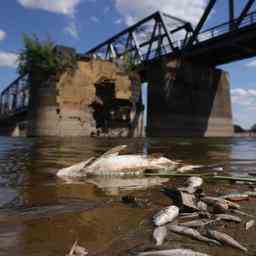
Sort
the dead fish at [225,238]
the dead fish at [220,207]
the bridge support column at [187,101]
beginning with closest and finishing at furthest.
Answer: the dead fish at [225,238] → the dead fish at [220,207] → the bridge support column at [187,101]

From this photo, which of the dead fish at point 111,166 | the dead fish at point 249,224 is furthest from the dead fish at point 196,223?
the dead fish at point 111,166

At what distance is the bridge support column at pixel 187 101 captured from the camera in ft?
95.1

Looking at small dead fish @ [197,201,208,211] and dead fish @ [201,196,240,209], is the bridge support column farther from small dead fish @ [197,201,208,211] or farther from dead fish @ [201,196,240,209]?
small dead fish @ [197,201,208,211]

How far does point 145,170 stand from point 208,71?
29.9 metres

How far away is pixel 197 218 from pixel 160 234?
487 millimetres

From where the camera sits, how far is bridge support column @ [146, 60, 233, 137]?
29.0 metres

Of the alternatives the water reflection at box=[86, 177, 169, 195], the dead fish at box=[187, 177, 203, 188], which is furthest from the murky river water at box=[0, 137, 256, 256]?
the dead fish at box=[187, 177, 203, 188]

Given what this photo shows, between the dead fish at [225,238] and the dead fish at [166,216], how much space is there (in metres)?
0.35

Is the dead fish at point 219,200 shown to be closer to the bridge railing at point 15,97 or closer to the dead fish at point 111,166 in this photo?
the dead fish at point 111,166

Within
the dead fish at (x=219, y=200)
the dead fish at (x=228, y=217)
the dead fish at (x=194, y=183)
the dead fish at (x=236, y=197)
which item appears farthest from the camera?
the dead fish at (x=194, y=183)

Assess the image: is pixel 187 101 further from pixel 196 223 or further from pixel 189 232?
pixel 189 232

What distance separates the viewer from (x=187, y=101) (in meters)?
30.5

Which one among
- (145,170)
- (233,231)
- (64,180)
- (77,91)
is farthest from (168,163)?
(77,91)

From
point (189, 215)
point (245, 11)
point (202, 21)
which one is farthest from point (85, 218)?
point (202, 21)
